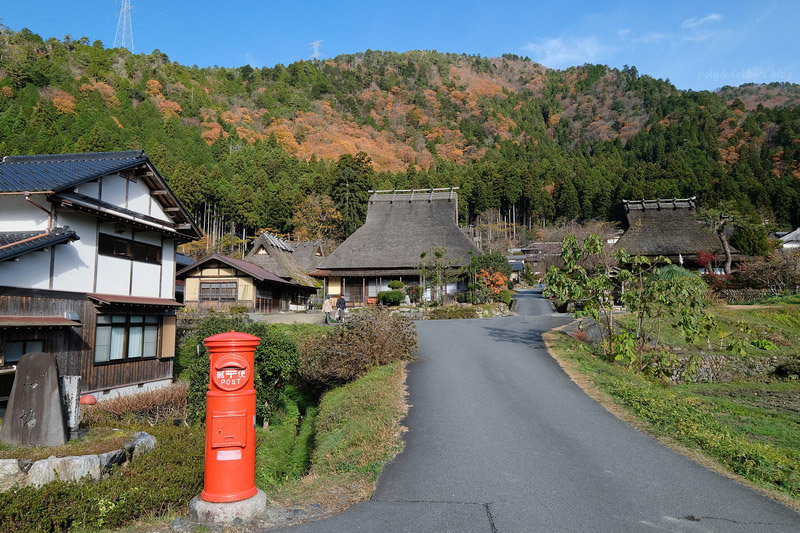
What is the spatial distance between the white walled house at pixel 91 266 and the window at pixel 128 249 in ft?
0.10

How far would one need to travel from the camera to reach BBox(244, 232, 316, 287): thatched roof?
34447mm

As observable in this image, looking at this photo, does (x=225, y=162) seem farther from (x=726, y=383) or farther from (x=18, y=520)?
(x=18, y=520)

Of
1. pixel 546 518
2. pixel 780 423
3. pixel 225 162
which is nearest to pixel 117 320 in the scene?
pixel 546 518

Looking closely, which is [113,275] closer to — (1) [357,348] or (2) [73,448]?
(1) [357,348]

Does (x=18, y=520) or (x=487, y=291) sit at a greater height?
(x=487, y=291)

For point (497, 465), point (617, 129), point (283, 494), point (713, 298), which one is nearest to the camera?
A: point (283, 494)

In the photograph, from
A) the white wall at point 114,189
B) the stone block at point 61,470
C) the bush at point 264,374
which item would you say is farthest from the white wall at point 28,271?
the stone block at point 61,470

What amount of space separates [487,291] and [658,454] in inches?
891

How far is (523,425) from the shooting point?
25.2 ft

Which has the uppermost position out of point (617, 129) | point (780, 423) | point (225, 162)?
point (617, 129)

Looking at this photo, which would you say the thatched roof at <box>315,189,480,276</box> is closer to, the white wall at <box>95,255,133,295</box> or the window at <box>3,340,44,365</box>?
the white wall at <box>95,255,133,295</box>

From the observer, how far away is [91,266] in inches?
528

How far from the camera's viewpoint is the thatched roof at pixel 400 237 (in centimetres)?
3366

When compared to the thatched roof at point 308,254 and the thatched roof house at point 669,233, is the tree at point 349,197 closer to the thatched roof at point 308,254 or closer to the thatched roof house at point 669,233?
the thatched roof at point 308,254
